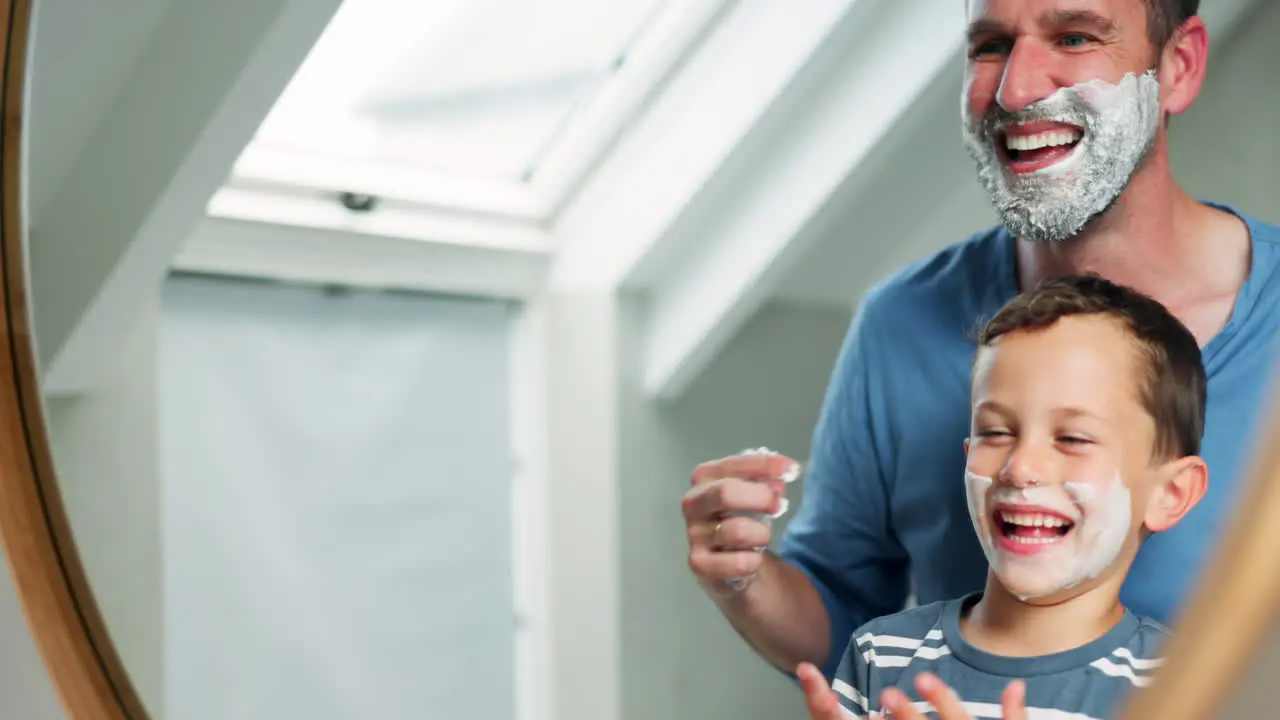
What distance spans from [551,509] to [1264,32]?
1.21ft

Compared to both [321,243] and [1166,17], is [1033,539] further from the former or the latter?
[321,243]

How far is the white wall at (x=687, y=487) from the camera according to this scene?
550 mm

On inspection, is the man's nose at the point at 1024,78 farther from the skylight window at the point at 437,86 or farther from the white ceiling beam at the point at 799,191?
the skylight window at the point at 437,86

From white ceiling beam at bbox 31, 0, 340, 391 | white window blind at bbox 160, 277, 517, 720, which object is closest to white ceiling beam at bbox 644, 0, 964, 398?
white window blind at bbox 160, 277, 517, 720

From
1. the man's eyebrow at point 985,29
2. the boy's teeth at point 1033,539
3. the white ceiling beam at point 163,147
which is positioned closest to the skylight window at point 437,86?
the white ceiling beam at point 163,147

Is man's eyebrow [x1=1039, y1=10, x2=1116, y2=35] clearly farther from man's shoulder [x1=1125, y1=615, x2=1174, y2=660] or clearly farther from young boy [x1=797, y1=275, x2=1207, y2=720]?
man's shoulder [x1=1125, y1=615, x2=1174, y2=660]

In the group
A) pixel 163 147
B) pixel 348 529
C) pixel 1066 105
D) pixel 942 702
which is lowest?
pixel 942 702

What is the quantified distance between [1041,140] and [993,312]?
0.22 feet

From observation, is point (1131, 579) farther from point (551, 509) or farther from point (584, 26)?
point (584, 26)

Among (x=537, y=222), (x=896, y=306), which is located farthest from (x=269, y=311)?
(x=896, y=306)

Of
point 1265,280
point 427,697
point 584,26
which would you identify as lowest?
point 427,697

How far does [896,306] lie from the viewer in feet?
1.73

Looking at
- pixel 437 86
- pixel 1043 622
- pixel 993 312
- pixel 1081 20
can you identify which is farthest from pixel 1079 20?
pixel 437 86

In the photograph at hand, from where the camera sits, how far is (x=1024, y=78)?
48cm
